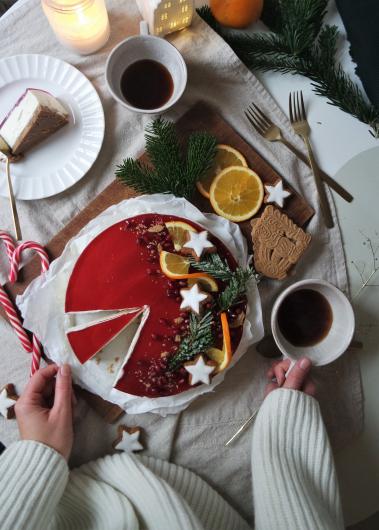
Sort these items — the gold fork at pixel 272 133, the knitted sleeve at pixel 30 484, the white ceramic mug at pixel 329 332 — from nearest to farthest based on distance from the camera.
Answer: the knitted sleeve at pixel 30 484
the white ceramic mug at pixel 329 332
the gold fork at pixel 272 133

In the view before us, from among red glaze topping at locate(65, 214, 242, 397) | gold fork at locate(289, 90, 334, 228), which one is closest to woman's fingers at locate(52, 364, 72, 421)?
red glaze topping at locate(65, 214, 242, 397)

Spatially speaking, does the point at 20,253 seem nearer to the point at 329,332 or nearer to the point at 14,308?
the point at 14,308

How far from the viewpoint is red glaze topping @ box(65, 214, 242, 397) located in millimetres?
1182

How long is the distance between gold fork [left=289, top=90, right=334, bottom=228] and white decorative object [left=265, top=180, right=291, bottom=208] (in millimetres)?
108

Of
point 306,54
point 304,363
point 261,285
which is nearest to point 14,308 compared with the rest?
point 261,285

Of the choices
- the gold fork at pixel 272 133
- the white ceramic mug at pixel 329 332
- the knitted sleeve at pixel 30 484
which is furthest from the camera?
the gold fork at pixel 272 133

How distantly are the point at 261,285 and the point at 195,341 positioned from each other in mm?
240

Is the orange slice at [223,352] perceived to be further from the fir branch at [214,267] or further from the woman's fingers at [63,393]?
the woman's fingers at [63,393]

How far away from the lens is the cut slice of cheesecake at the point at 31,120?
3.78 feet

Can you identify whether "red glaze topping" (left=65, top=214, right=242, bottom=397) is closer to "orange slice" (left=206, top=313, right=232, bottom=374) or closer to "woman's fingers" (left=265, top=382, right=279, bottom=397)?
"orange slice" (left=206, top=313, right=232, bottom=374)

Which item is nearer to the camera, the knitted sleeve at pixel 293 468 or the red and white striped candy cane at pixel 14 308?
the knitted sleeve at pixel 293 468

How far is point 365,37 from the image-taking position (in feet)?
3.80

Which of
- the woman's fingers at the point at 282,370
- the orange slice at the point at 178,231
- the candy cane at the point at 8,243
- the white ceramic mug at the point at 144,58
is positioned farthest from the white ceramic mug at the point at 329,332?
the candy cane at the point at 8,243

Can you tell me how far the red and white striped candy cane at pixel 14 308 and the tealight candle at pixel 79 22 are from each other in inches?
20.5
